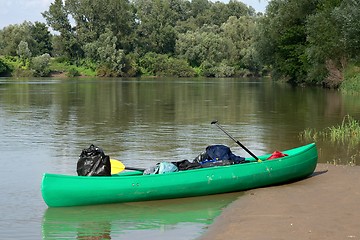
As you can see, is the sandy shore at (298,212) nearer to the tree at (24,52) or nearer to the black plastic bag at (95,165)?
the black plastic bag at (95,165)

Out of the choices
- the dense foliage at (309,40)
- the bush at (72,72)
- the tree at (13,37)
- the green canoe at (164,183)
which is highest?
the tree at (13,37)

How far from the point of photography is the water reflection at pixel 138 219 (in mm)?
9664

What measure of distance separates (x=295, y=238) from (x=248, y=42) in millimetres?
96241

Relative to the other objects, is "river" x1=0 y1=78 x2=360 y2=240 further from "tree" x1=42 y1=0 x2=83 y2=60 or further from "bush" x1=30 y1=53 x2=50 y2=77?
"tree" x1=42 y1=0 x2=83 y2=60

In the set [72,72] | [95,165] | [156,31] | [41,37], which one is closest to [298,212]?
[95,165]

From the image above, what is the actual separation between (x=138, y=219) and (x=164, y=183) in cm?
107

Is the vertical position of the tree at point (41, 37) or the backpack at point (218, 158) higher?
the tree at point (41, 37)

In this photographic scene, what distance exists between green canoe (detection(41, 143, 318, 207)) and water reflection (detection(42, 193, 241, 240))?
0.16 m

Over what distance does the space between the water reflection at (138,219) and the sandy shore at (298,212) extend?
0.35 m

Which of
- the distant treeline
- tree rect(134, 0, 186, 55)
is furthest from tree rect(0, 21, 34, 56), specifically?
tree rect(134, 0, 186, 55)

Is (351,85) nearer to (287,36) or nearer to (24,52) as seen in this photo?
(287,36)

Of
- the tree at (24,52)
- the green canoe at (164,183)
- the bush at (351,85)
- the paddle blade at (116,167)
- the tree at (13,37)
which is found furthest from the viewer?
the tree at (13,37)

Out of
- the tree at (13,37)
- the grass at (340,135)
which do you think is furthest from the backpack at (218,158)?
the tree at (13,37)

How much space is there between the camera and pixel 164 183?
37.3 ft
